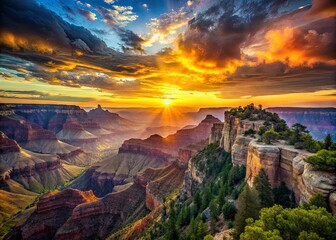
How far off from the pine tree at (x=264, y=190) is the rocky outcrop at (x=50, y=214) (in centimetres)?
8623

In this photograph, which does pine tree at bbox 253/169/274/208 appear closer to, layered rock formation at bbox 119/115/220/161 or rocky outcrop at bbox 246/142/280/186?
rocky outcrop at bbox 246/142/280/186

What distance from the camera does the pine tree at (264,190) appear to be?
3169 cm

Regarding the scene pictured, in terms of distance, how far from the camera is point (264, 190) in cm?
3250

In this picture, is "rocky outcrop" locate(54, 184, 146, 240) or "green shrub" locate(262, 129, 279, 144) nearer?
"green shrub" locate(262, 129, 279, 144)

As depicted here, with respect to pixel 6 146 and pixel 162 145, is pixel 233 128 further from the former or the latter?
pixel 6 146

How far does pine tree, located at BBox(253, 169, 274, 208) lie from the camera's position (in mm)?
31688

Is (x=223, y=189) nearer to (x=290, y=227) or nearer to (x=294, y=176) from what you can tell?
(x=294, y=176)

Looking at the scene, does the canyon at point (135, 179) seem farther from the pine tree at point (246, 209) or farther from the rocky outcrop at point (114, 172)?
the pine tree at point (246, 209)

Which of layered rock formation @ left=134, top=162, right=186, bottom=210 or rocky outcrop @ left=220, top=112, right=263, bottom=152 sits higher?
rocky outcrop @ left=220, top=112, right=263, bottom=152

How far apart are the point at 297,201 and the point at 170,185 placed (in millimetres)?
74719

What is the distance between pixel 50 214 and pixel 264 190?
298ft

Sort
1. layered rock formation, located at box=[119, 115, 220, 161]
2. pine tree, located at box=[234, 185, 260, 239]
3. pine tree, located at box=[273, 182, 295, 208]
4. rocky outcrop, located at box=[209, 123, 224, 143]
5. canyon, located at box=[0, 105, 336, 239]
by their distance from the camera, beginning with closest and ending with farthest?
pine tree, located at box=[234, 185, 260, 239] → pine tree, located at box=[273, 182, 295, 208] → canyon, located at box=[0, 105, 336, 239] → rocky outcrop, located at box=[209, 123, 224, 143] → layered rock formation, located at box=[119, 115, 220, 161]

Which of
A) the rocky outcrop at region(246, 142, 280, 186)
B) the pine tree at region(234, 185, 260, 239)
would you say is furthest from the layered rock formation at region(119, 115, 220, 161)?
the pine tree at region(234, 185, 260, 239)

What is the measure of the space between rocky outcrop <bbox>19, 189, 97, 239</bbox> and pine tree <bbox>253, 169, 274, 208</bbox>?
86.2 metres
